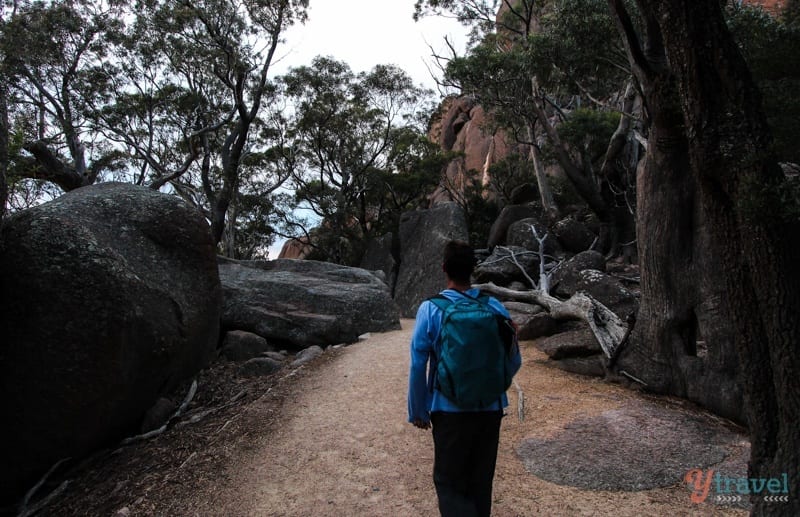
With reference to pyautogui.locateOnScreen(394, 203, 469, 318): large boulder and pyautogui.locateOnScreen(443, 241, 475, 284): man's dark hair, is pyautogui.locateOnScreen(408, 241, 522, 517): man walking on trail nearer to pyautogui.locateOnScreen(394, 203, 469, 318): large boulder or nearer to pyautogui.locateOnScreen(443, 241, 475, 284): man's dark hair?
Answer: pyautogui.locateOnScreen(443, 241, 475, 284): man's dark hair

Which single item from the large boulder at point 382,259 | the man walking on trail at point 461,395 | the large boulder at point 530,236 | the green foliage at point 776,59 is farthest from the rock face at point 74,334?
the large boulder at point 382,259

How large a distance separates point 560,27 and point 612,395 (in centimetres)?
865

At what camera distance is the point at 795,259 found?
2.47m

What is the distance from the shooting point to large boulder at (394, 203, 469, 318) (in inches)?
614

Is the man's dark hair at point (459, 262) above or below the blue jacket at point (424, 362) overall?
→ above

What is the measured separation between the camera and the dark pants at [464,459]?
2438 mm

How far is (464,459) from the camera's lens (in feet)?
8.11

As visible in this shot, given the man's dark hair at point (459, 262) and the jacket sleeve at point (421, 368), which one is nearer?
the jacket sleeve at point (421, 368)

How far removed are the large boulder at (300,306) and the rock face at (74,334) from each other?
→ 3420 mm

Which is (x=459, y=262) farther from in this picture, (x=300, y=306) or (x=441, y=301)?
(x=300, y=306)

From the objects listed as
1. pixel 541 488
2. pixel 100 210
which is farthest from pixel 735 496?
pixel 100 210

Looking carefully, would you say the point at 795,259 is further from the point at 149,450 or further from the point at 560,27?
the point at 560,27

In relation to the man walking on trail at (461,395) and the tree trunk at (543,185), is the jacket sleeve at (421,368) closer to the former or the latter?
the man walking on trail at (461,395)

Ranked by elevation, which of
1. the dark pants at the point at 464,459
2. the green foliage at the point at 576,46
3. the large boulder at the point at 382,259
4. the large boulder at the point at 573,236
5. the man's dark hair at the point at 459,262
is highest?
the green foliage at the point at 576,46
